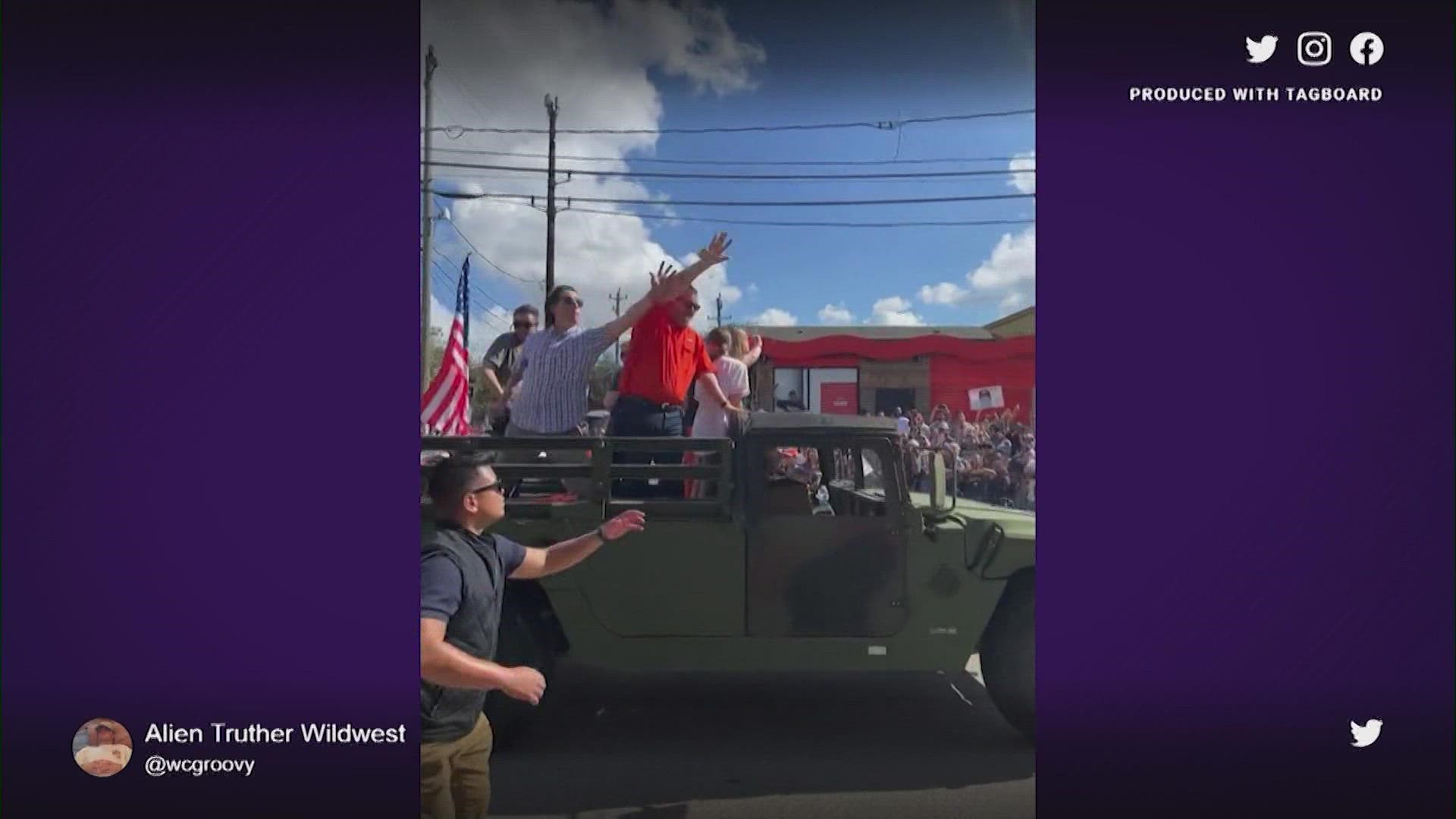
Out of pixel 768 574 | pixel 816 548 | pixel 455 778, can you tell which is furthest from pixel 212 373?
pixel 816 548

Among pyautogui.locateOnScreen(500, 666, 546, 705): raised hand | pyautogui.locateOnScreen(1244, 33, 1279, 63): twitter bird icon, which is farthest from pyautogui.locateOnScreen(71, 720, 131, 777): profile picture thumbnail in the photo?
pyautogui.locateOnScreen(1244, 33, 1279, 63): twitter bird icon

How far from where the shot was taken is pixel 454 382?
2.84 meters

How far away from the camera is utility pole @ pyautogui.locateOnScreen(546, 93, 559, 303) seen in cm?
270

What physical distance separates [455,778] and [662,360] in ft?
4.10

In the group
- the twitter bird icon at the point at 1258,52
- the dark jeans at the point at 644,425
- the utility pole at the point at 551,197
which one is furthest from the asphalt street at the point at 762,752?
the twitter bird icon at the point at 1258,52

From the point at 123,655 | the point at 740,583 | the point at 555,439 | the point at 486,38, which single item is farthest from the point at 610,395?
the point at 123,655

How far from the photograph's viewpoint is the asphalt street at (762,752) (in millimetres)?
3043

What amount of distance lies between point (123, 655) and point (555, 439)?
1289mm

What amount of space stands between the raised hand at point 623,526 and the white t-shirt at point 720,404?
305mm

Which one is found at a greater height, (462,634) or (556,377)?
(556,377)

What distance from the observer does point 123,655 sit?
280cm

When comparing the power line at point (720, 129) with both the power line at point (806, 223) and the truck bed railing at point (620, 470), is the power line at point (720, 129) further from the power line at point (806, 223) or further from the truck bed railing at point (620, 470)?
the truck bed railing at point (620, 470)

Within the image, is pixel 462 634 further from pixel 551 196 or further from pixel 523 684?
pixel 551 196

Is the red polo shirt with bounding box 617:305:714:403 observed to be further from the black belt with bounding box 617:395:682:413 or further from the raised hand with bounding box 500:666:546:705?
the raised hand with bounding box 500:666:546:705
